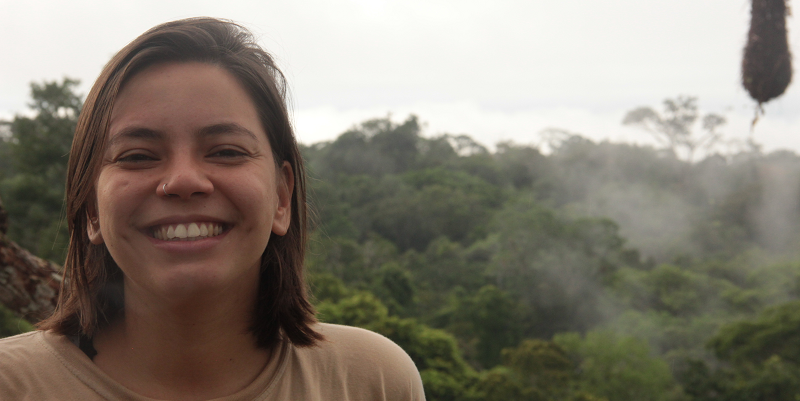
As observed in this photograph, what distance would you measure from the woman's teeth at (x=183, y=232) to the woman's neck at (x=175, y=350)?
12cm

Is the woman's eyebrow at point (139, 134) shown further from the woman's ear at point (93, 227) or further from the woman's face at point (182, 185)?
the woman's ear at point (93, 227)

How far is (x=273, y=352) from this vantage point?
1.39m

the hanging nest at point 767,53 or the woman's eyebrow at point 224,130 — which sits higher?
the hanging nest at point 767,53

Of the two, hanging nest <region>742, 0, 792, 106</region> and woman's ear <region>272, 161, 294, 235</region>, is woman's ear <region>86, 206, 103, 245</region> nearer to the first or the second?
woman's ear <region>272, 161, 294, 235</region>

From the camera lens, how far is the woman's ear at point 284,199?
138 centimetres

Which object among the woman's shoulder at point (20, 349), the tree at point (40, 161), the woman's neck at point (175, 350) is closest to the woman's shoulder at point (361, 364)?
the woman's neck at point (175, 350)

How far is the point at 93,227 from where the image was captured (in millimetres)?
1300

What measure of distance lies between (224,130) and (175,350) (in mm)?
433

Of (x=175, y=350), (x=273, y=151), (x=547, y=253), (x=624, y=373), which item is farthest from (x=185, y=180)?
(x=547, y=253)

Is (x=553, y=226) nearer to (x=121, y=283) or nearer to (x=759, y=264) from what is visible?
(x=759, y=264)

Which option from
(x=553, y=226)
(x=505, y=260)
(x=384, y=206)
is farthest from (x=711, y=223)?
(x=384, y=206)

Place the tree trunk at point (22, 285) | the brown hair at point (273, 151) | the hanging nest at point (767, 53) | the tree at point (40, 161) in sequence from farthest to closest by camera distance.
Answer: the tree at point (40, 161)
the hanging nest at point (767, 53)
the tree trunk at point (22, 285)
the brown hair at point (273, 151)

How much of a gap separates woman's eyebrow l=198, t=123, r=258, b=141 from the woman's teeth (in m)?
0.16

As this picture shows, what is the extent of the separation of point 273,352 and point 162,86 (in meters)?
0.58
